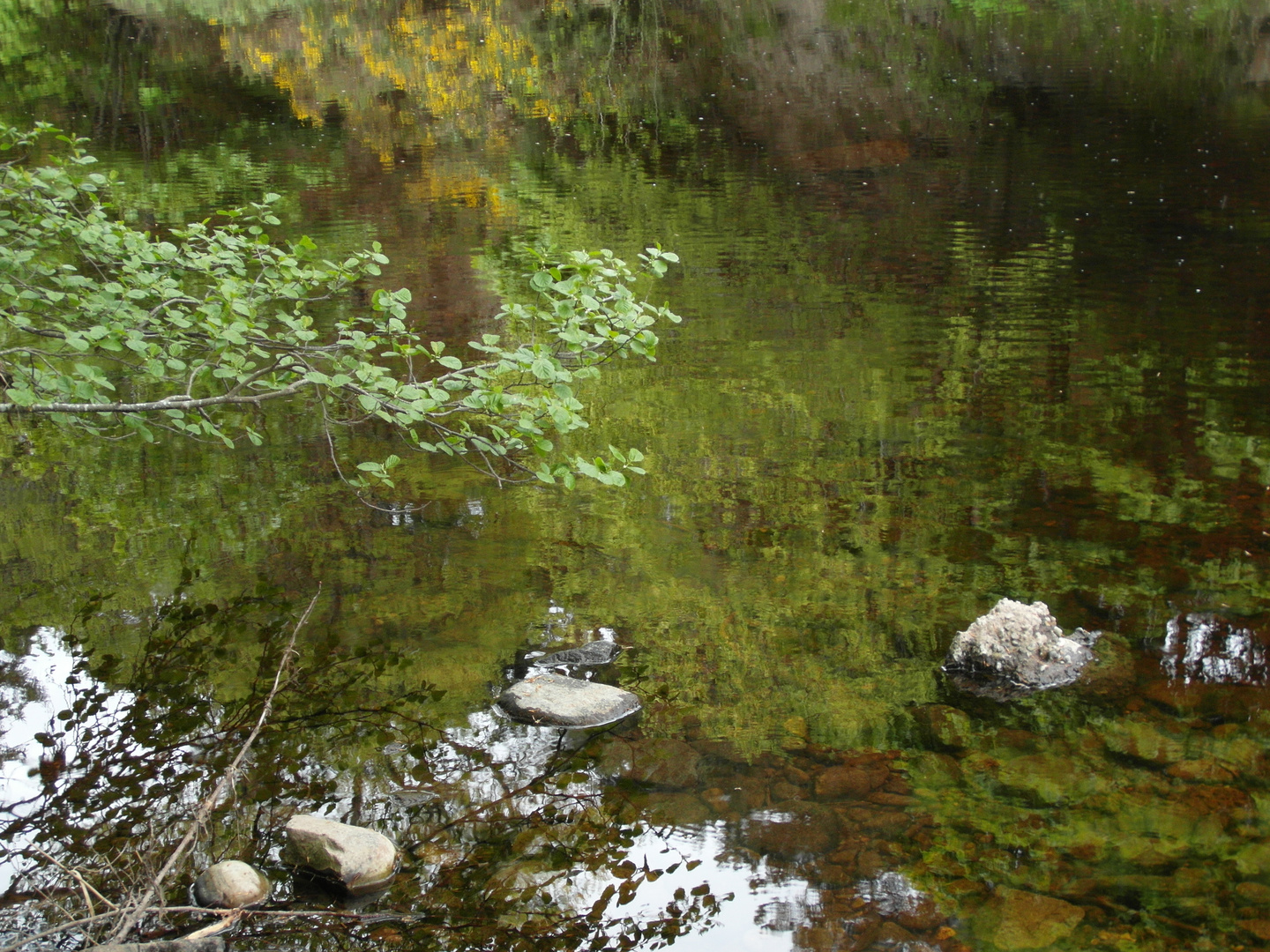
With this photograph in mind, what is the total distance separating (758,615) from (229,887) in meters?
2.91

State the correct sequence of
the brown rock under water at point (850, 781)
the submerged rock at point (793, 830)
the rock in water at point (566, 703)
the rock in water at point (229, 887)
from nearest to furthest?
1. the rock in water at point (229, 887)
2. the submerged rock at point (793, 830)
3. the brown rock under water at point (850, 781)
4. the rock in water at point (566, 703)

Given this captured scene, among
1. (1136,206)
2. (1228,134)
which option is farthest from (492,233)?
(1228,134)

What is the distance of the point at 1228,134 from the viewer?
18.1m

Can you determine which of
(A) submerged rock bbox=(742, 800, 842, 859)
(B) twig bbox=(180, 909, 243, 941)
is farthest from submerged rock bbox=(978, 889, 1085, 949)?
(B) twig bbox=(180, 909, 243, 941)

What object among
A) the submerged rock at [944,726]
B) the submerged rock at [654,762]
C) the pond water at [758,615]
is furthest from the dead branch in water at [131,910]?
the submerged rock at [944,726]

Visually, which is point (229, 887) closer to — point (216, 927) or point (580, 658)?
point (216, 927)

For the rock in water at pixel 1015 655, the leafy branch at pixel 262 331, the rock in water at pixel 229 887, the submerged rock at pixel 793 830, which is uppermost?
the leafy branch at pixel 262 331

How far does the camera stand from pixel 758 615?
5.84 m

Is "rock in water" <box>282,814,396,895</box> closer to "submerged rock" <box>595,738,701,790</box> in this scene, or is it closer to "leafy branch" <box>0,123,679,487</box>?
"submerged rock" <box>595,738,701,790</box>

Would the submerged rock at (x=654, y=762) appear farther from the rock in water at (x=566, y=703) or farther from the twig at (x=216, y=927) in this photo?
the twig at (x=216, y=927)

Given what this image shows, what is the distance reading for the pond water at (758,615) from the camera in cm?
415

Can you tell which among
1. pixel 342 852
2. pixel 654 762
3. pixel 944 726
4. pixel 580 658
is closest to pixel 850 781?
pixel 944 726

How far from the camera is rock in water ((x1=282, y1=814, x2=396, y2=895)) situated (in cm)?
409

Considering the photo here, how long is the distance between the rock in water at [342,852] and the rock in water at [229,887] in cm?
18
